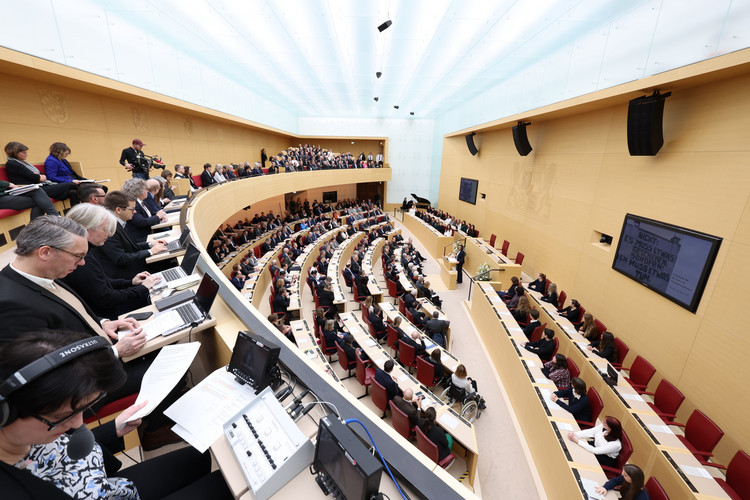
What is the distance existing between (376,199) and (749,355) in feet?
72.0

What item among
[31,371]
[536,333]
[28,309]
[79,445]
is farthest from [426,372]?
[31,371]

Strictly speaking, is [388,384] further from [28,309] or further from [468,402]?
[28,309]

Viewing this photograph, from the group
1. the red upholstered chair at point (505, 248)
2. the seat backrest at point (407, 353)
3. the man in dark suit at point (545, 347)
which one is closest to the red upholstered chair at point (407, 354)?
the seat backrest at point (407, 353)

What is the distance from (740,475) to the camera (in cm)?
340

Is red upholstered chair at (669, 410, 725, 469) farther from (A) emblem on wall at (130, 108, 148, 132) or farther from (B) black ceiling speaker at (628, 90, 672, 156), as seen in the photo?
→ (A) emblem on wall at (130, 108, 148, 132)

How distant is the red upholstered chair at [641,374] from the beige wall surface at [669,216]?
0.50m

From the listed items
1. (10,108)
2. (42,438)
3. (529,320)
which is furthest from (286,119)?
(42,438)

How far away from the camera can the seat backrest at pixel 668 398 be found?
4566 millimetres

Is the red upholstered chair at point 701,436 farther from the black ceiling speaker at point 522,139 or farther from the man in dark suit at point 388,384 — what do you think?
the black ceiling speaker at point 522,139

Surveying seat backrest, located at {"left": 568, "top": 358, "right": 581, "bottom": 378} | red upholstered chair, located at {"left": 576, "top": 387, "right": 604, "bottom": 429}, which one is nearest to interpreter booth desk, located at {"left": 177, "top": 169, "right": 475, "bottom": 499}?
red upholstered chair, located at {"left": 576, "top": 387, "right": 604, "bottom": 429}

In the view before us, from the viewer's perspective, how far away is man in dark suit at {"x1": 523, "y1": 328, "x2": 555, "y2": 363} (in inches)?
226

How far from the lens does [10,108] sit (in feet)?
16.4

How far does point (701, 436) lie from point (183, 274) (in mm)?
7087

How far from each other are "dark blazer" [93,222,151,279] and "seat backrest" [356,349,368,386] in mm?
3902
